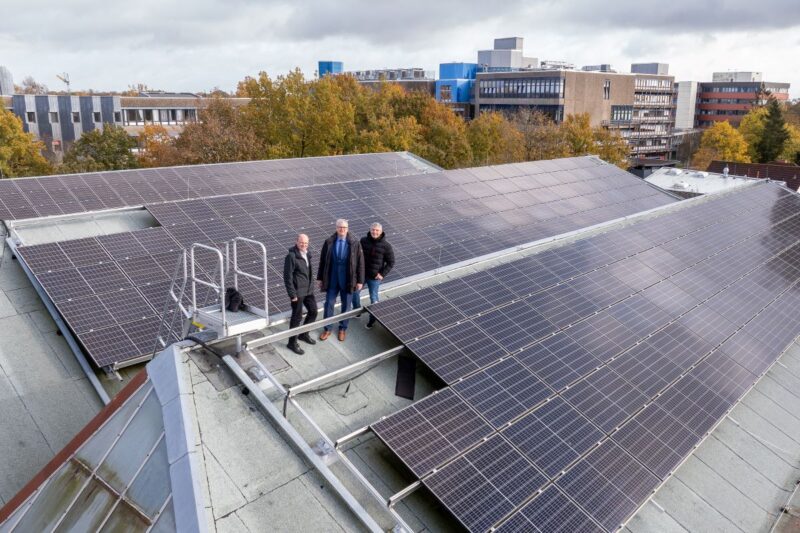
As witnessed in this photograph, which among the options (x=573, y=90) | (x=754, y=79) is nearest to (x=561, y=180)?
(x=573, y=90)

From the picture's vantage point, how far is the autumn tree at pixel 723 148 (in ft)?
268

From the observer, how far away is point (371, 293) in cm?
1143

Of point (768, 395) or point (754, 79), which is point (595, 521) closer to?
point (768, 395)

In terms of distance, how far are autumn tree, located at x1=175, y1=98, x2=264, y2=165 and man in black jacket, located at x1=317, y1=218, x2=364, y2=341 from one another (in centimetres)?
3785

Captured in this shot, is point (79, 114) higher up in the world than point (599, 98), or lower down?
lower down

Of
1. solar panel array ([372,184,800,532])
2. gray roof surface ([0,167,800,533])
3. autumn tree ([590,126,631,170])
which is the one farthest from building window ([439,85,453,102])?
gray roof surface ([0,167,800,533])

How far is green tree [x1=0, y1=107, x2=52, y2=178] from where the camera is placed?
45.4m

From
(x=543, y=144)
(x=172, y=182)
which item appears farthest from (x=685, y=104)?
(x=172, y=182)

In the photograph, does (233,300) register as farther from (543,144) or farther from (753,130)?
(753,130)

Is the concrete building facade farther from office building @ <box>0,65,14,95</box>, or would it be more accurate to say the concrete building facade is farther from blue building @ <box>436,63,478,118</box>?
office building @ <box>0,65,14,95</box>

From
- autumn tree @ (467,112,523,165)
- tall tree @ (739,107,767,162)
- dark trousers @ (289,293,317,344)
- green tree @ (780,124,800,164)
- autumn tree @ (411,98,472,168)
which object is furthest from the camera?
tall tree @ (739,107,767,162)

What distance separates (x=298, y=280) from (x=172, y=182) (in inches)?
719

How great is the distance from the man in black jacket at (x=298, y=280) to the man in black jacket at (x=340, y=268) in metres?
0.52

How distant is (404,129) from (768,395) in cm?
4430
